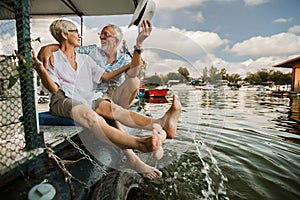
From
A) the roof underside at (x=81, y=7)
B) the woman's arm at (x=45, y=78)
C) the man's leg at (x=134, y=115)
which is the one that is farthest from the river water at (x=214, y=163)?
the roof underside at (x=81, y=7)

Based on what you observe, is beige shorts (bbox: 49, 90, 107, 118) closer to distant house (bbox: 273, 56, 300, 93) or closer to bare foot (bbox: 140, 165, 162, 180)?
bare foot (bbox: 140, 165, 162, 180)

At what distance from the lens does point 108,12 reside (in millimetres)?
3703

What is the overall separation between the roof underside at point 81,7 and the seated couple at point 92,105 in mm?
1864

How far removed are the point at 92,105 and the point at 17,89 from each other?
50cm

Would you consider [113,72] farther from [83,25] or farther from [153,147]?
[83,25]

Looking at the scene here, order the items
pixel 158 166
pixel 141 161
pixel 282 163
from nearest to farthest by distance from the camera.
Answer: pixel 141 161, pixel 158 166, pixel 282 163

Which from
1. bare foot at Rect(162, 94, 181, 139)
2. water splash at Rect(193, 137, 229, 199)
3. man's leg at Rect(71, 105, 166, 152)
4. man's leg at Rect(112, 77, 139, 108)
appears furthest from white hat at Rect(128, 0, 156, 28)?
water splash at Rect(193, 137, 229, 199)

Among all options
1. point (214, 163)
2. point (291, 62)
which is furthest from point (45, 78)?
point (291, 62)

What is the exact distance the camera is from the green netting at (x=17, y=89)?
115cm

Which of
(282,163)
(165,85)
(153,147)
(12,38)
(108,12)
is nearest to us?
(153,147)

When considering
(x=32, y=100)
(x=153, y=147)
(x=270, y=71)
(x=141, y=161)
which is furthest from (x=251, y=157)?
(x=270, y=71)

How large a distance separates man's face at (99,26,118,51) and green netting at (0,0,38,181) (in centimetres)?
68

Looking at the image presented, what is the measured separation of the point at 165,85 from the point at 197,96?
0.26 metres

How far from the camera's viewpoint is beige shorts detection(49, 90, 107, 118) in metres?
1.36
